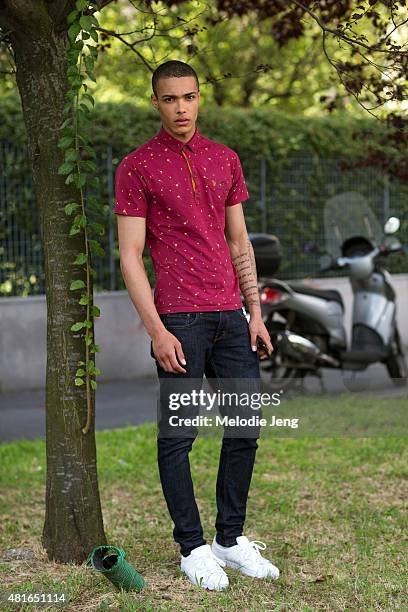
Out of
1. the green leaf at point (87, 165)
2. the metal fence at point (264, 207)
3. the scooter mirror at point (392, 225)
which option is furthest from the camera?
the metal fence at point (264, 207)

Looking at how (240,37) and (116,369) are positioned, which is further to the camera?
(240,37)

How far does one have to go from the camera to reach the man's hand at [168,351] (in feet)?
12.3

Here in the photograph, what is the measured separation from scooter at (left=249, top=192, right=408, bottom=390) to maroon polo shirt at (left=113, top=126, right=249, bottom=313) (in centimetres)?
410

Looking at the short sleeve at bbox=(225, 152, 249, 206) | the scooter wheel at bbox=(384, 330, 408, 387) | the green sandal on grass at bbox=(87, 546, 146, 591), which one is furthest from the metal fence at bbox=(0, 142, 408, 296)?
the green sandal on grass at bbox=(87, 546, 146, 591)

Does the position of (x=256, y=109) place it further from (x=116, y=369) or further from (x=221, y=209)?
→ (x=221, y=209)

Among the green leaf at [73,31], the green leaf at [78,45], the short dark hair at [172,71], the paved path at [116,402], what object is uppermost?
the green leaf at [73,31]

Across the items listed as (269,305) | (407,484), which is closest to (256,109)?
(269,305)

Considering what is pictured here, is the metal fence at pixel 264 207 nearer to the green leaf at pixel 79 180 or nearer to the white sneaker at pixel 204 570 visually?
the green leaf at pixel 79 180

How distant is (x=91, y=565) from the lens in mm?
4129

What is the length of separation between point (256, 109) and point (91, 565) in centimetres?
909

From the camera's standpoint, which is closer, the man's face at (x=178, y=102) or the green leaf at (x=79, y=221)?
the man's face at (x=178, y=102)

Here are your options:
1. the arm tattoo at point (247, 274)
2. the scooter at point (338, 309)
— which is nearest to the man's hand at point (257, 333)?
the arm tattoo at point (247, 274)

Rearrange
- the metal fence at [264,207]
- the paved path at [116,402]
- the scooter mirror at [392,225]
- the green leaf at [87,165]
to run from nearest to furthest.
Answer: the green leaf at [87,165] < the paved path at [116,402] < the scooter mirror at [392,225] < the metal fence at [264,207]

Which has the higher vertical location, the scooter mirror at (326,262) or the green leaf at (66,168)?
the green leaf at (66,168)
